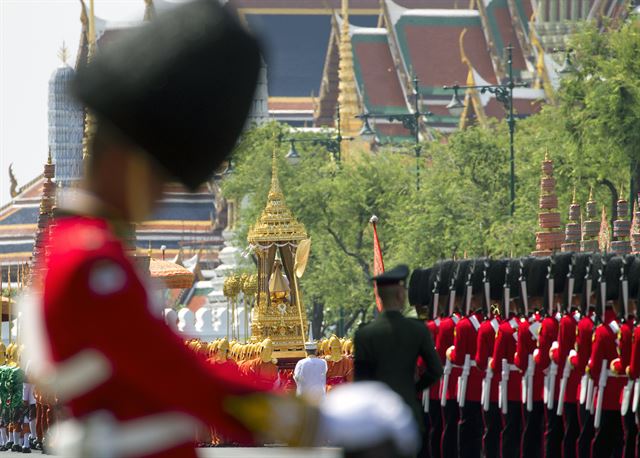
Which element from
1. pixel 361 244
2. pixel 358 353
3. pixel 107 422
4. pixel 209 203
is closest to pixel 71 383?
pixel 107 422

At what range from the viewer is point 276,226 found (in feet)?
101

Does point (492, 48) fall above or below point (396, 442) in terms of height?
above

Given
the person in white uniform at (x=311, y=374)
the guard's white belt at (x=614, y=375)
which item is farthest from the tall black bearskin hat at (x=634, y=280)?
the person in white uniform at (x=311, y=374)

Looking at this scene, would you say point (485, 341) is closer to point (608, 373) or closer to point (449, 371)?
point (449, 371)

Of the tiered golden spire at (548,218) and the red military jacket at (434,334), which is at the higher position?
the tiered golden spire at (548,218)

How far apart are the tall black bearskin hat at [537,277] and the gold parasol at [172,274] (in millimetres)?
11644

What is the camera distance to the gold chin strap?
147 inches

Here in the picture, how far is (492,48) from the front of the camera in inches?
3236

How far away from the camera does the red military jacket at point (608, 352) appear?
14.2m

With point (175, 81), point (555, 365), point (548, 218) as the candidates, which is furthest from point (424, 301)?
point (548, 218)

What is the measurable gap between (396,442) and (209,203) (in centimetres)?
7810

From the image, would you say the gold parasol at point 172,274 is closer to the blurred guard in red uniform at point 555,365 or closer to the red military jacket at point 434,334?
→ the red military jacket at point 434,334

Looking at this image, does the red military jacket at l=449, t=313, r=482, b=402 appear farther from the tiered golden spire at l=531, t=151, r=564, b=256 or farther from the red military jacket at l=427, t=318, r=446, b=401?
the tiered golden spire at l=531, t=151, r=564, b=256

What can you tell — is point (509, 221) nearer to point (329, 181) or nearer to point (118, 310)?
point (329, 181)
